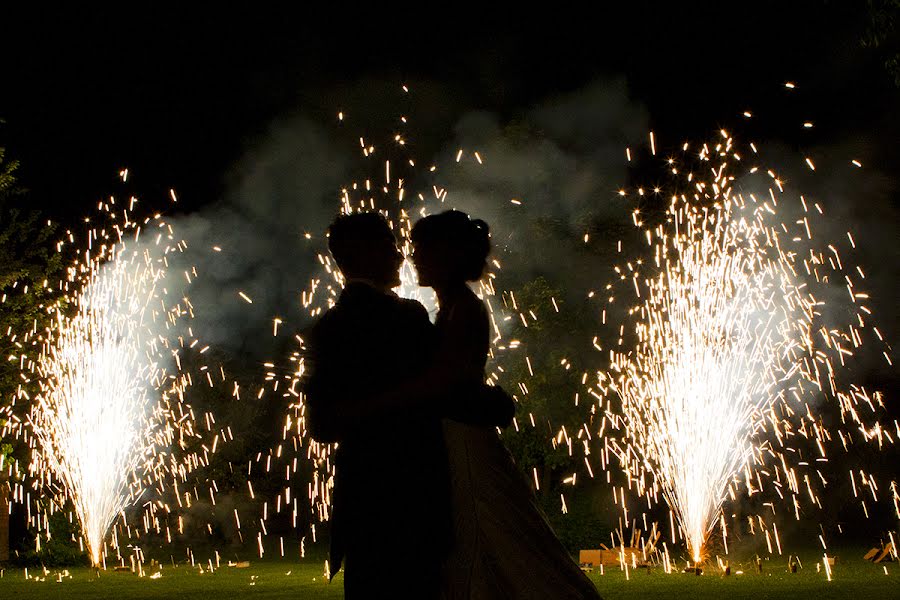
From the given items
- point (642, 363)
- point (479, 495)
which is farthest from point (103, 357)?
point (479, 495)

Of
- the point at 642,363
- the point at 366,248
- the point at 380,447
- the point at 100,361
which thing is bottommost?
the point at 380,447

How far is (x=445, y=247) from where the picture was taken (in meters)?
3.36

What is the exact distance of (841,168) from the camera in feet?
65.9

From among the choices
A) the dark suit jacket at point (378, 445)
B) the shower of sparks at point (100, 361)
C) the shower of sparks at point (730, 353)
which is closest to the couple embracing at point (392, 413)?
the dark suit jacket at point (378, 445)

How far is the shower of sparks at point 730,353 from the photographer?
15.0 meters

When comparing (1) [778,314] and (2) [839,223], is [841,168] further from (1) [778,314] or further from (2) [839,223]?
(1) [778,314]

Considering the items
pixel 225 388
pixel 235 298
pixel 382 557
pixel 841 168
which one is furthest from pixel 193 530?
pixel 382 557

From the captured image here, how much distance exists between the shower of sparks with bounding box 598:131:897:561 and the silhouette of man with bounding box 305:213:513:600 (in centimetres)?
1183

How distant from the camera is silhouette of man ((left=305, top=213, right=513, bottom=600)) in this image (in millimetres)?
2693

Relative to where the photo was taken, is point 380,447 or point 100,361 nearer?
point 380,447

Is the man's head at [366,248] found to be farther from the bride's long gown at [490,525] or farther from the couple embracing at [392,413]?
the bride's long gown at [490,525]

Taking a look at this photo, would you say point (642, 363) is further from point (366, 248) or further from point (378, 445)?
point (378, 445)

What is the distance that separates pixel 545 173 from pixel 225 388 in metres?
10.9

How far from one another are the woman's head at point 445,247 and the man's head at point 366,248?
0.99ft
